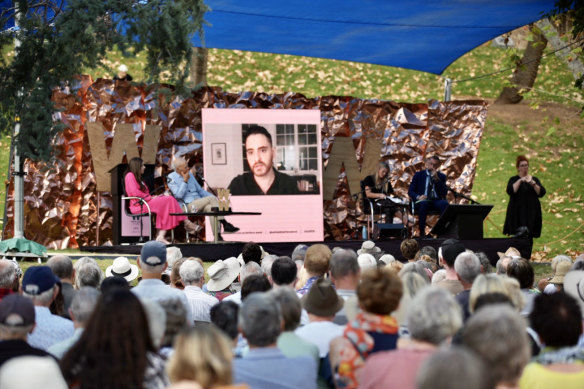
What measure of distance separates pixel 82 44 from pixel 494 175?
1294 centimetres

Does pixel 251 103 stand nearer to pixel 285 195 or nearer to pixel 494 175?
pixel 285 195

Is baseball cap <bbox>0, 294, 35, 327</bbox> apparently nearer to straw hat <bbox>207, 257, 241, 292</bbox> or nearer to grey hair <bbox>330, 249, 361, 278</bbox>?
grey hair <bbox>330, 249, 361, 278</bbox>

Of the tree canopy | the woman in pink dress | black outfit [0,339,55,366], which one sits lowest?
black outfit [0,339,55,366]

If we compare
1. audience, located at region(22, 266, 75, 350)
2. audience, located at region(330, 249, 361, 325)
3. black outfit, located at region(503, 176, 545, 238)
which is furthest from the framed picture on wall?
audience, located at region(22, 266, 75, 350)

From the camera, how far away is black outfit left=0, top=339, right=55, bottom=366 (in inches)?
111

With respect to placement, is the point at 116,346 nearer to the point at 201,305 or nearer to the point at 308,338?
the point at 308,338

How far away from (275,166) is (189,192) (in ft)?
5.67

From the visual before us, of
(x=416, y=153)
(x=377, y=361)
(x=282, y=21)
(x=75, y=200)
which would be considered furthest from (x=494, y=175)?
(x=377, y=361)

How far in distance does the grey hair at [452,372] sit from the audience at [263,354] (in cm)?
107

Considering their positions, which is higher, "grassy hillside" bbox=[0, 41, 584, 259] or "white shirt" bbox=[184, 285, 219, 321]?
"grassy hillside" bbox=[0, 41, 584, 259]

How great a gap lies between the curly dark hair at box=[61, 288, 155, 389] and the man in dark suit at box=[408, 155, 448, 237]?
29.0ft

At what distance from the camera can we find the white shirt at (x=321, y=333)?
3.36 meters

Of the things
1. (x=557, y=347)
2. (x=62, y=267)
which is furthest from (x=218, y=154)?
(x=557, y=347)

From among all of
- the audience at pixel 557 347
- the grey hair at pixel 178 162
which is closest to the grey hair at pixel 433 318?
the audience at pixel 557 347
